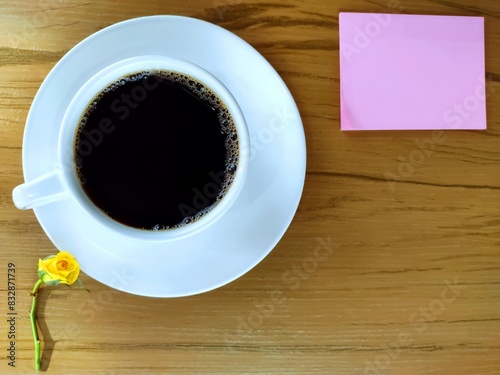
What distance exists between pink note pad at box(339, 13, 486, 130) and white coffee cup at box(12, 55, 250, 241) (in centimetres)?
18

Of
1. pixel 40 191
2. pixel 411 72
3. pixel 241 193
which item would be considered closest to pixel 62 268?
pixel 40 191

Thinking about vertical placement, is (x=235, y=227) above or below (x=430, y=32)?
below

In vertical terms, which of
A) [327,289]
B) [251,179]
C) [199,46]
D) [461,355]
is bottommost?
[461,355]

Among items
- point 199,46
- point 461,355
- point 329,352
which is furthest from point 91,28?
point 461,355

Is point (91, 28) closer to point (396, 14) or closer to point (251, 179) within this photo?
point (251, 179)

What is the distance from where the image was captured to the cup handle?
59cm

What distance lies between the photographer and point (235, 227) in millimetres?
688

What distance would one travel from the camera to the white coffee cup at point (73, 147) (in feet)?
2.00

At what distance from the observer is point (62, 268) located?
2.16 feet

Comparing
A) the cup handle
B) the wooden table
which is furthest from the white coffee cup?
the wooden table

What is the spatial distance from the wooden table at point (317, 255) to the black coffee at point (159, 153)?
4.6 inches

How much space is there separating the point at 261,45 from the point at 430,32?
237 millimetres

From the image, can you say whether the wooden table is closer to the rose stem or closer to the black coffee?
the rose stem

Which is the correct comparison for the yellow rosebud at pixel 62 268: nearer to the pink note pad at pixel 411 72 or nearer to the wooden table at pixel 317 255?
the wooden table at pixel 317 255
